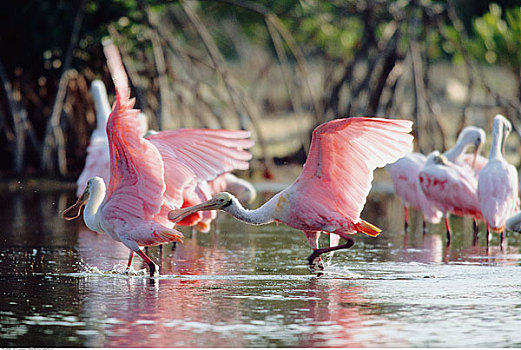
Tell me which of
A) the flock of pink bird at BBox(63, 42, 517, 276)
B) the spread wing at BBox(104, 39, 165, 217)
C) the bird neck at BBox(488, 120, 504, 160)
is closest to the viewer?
the spread wing at BBox(104, 39, 165, 217)

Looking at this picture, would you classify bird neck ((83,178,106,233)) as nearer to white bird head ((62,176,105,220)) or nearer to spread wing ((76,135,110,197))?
white bird head ((62,176,105,220))

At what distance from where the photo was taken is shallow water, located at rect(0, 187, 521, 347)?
269 inches

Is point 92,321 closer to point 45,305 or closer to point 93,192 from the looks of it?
point 45,305

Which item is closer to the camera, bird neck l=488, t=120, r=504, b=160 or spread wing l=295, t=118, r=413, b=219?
spread wing l=295, t=118, r=413, b=219

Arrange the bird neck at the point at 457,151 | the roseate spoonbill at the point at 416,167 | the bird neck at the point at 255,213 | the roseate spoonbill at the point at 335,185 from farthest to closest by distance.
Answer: the bird neck at the point at 457,151 → the roseate spoonbill at the point at 416,167 → the bird neck at the point at 255,213 → the roseate spoonbill at the point at 335,185

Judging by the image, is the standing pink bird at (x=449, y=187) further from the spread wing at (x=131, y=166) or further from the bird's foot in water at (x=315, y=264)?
the spread wing at (x=131, y=166)

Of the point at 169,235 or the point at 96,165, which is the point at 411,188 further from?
the point at 169,235

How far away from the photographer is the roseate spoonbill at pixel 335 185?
9.04m

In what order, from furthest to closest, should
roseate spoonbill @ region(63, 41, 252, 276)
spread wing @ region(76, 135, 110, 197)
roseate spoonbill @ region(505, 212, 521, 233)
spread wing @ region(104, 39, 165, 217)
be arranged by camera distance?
spread wing @ region(76, 135, 110, 197), roseate spoonbill @ region(505, 212, 521, 233), roseate spoonbill @ region(63, 41, 252, 276), spread wing @ region(104, 39, 165, 217)

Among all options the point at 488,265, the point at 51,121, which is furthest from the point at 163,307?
the point at 51,121

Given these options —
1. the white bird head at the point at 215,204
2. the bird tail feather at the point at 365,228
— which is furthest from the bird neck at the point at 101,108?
the bird tail feather at the point at 365,228

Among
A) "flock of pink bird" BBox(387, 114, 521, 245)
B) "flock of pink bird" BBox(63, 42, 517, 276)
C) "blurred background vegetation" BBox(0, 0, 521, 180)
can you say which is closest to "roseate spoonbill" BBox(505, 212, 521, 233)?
"flock of pink bird" BBox(387, 114, 521, 245)

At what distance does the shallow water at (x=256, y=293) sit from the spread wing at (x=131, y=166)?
21.8 inches

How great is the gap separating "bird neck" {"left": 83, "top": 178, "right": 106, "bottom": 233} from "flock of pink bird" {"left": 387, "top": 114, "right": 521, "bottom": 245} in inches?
145
